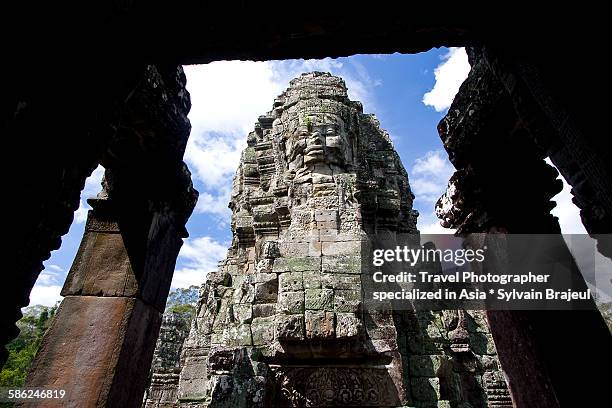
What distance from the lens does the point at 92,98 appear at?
1.82 metres

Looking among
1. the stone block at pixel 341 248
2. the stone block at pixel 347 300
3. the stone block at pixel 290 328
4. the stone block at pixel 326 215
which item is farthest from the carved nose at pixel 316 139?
the stone block at pixel 290 328

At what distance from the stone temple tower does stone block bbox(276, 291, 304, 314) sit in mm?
19

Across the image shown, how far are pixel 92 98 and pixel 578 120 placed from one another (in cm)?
237

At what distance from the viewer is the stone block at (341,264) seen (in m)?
6.10

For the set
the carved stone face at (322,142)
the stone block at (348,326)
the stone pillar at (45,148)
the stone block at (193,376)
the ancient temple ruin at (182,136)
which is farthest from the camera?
the carved stone face at (322,142)

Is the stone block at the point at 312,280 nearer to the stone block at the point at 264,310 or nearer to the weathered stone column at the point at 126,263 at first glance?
the stone block at the point at 264,310

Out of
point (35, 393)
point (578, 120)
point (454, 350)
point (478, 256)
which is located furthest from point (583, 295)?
point (454, 350)

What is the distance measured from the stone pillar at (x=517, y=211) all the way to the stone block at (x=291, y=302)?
291 centimetres

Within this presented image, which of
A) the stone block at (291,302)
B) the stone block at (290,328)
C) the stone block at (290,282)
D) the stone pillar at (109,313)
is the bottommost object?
the stone pillar at (109,313)

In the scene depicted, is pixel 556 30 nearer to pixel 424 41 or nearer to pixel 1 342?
pixel 424 41

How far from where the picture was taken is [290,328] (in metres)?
5.32

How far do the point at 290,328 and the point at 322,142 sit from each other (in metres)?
4.26

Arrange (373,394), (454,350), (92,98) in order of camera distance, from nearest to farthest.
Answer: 1. (92,98)
2. (373,394)
3. (454,350)

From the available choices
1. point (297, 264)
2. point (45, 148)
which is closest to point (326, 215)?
point (297, 264)
